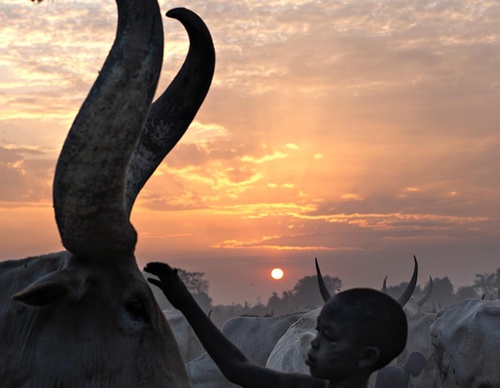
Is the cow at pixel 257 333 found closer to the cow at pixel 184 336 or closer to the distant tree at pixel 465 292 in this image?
the cow at pixel 184 336

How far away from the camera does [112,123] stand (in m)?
3.18

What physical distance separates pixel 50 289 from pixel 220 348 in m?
0.83

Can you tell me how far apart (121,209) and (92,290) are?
0.35 meters

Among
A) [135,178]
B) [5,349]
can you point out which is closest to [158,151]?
[135,178]

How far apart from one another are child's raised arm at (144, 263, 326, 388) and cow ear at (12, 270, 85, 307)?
0.33m

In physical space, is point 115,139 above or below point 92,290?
above

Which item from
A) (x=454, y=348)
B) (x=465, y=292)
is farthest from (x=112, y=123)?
(x=465, y=292)

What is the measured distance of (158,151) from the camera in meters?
4.11

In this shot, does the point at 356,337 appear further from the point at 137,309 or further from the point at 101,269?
the point at 101,269

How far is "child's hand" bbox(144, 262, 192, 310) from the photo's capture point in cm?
376

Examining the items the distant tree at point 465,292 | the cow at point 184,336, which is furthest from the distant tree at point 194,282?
the cow at point 184,336

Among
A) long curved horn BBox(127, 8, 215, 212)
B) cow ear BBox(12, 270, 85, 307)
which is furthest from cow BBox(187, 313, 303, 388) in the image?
cow ear BBox(12, 270, 85, 307)

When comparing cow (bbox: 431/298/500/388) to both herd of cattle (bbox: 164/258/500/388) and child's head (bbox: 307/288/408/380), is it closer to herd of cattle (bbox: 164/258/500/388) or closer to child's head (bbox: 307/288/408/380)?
herd of cattle (bbox: 164/258/500/388)

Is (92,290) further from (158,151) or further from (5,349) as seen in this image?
(158,151)
